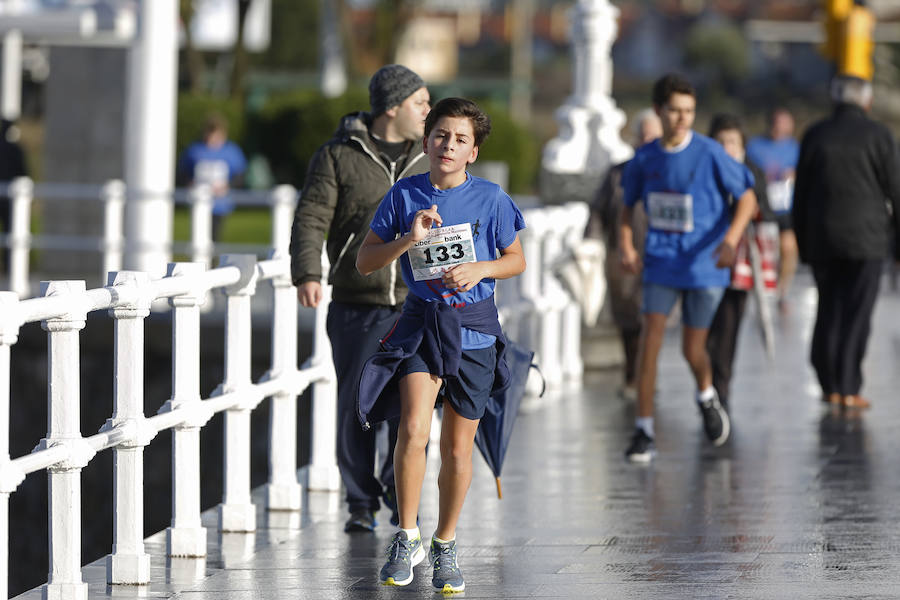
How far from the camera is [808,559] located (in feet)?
21.6

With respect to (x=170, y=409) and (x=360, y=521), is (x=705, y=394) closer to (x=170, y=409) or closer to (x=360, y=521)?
(x=360, y=521)

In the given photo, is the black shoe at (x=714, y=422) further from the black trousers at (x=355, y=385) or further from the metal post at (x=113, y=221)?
the metal post at (x=113, y=221)

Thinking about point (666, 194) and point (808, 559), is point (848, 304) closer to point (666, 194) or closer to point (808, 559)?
point (666, 194)

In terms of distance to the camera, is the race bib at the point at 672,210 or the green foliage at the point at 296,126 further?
the green foliage at the point at 296,126

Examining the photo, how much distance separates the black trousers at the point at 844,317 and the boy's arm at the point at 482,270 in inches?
201

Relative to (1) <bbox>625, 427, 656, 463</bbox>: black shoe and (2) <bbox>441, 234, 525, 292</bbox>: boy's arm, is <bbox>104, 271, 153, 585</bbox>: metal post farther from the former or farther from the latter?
(1) <bbox>625, 427, 656, 463</bbox>: black shoe

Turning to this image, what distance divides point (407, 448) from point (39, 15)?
41.9 feet

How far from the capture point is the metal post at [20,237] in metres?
17.1

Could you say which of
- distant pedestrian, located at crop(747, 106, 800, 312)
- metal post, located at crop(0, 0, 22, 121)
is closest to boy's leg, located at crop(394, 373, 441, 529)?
distant pedestrian, located at crop(747, 106, 800, 312)

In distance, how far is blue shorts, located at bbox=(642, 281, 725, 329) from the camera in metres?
9.02

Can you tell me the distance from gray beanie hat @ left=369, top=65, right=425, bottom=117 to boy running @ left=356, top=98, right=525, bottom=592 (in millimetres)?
1088

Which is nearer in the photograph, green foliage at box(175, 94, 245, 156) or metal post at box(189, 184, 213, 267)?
metal post at box(189, 184, 213, 267)

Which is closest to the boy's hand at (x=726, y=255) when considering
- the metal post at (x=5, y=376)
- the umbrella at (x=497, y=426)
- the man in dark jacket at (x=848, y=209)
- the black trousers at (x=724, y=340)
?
the black trousers at (x=724, y=340)

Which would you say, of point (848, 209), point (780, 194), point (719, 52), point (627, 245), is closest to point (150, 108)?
point (780, 194)
